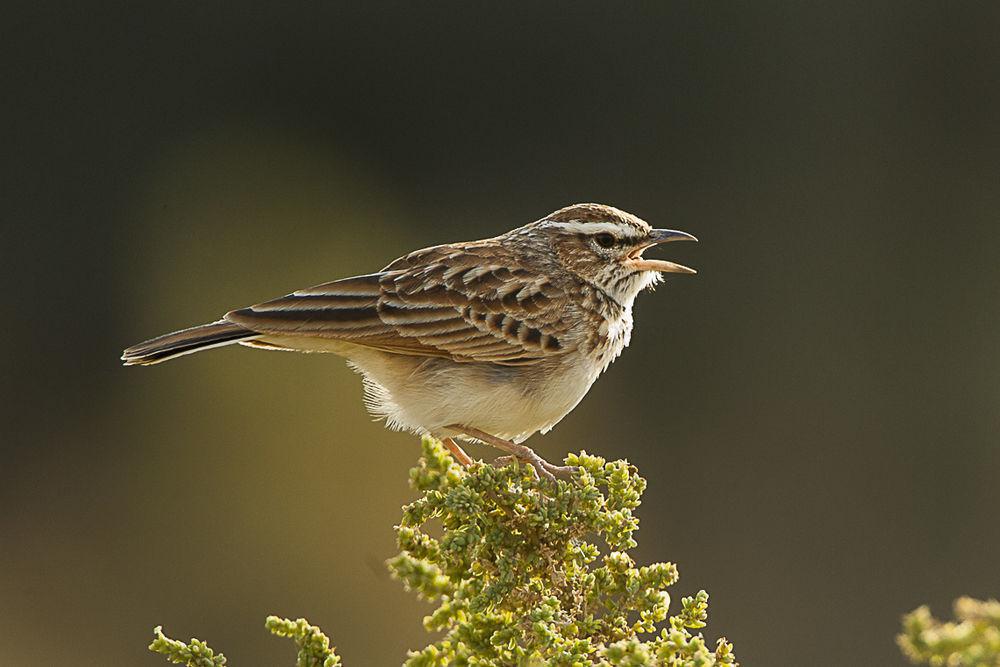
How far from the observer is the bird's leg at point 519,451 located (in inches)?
132

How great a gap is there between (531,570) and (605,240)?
2.07 m

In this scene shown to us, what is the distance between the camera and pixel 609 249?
4.72 m

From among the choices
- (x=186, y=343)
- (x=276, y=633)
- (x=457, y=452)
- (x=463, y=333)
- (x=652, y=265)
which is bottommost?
(x=276, y=633)

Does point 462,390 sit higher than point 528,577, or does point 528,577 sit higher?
point 462,390

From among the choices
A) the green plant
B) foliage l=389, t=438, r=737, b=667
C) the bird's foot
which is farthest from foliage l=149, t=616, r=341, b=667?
the bird's foot

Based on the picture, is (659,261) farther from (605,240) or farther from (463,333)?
(463,333)

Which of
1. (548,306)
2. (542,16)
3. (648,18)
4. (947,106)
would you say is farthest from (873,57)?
(548,306)

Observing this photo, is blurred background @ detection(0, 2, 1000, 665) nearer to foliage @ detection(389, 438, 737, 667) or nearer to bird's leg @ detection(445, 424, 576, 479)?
bird's leg @ detection(445, 424, 576, 479)

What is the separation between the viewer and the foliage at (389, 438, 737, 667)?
2479 mm

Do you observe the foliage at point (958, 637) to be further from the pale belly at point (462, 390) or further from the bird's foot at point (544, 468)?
the pale belly at point (462, 390)

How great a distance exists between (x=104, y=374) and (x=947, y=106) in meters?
8.59

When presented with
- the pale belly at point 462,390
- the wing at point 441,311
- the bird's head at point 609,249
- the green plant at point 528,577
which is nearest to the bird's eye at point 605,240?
the bird's head at point 609,249

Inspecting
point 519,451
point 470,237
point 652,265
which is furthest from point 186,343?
point 470,237

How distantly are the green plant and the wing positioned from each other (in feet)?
3.90
